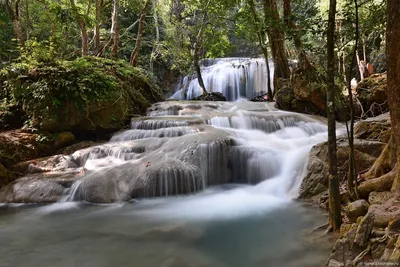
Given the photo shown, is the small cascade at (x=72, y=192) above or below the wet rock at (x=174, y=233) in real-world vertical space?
above

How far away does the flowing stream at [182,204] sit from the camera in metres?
3.92

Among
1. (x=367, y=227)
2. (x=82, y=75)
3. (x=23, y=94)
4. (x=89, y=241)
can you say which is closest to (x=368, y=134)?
(x=367, y=227)

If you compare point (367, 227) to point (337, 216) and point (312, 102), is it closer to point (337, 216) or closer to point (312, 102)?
point (337, 216)

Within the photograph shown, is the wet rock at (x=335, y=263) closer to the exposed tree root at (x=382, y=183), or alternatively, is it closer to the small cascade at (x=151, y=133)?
the exposed tree root at (x=382, y=183)

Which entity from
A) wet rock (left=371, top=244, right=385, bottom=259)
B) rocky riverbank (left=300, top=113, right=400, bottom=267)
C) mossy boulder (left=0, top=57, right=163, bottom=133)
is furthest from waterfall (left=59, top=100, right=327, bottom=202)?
wet rock (left=371, top=244, right=385, bottom=259)

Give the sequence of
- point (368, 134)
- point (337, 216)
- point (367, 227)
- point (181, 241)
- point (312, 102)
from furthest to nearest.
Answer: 1. point (312, 102)
2. point (368, 134)
3. point (181, 241)
4. point (337, 216)
5. point (367, 227)

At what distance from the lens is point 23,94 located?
896 cm

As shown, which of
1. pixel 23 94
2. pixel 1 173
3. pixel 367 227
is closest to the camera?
pixel 367 227

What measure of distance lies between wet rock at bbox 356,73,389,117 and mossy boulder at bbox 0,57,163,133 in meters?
8.32

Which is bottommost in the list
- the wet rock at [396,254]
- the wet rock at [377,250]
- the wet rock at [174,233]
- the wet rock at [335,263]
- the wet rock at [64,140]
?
the wet rock at [174,233]

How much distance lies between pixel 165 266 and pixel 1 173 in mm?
5557

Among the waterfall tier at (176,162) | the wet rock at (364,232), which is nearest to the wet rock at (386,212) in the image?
the wet rock at (364,232)

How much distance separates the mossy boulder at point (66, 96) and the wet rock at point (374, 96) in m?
8.32

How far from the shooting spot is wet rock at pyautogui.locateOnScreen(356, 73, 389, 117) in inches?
401
